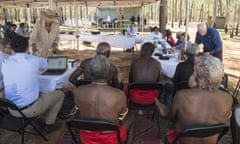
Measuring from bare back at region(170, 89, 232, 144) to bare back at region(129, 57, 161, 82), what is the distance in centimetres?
157

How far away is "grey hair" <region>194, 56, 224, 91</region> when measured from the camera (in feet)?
6.84

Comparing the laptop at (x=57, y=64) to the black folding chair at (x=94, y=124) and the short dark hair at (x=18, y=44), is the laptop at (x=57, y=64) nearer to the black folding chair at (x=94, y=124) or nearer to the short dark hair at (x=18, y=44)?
the short dark hair at (x=18, y=44)

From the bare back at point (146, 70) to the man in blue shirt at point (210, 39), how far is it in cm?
174

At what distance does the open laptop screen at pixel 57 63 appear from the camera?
13.0 ft

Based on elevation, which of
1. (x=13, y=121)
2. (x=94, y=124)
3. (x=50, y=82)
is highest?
(x=50, y=82)

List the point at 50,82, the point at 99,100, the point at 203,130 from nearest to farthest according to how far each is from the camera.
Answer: the point at 203,130 → the point at 99,100 → the point at 50,82

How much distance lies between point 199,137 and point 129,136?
29.9 inches

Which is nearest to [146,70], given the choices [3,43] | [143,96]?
[143,96]

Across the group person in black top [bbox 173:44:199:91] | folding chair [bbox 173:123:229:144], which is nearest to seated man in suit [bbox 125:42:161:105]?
person in black top [bbox 173:44:199:91]

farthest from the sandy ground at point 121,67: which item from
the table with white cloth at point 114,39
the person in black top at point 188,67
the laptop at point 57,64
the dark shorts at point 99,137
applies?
Answer: the person in black top at point 188,67

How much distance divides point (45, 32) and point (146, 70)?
8.22 ft

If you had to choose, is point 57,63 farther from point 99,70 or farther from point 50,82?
point 99,70

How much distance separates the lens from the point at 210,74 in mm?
2090

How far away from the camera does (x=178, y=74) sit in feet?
12.6
